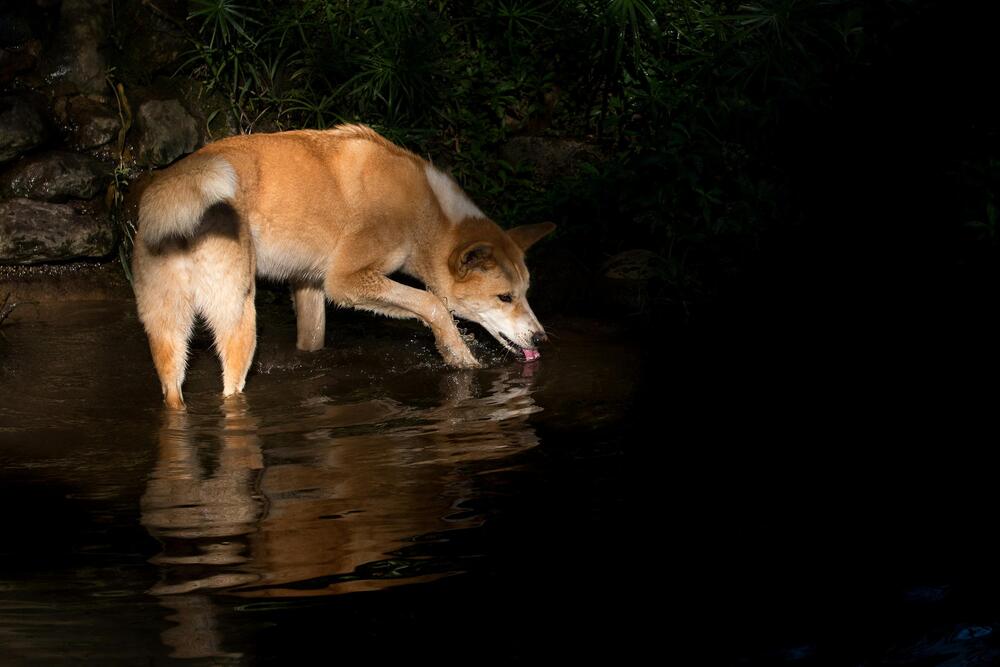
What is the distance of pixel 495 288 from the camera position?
606 centimetres

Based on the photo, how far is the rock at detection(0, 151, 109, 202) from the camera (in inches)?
284

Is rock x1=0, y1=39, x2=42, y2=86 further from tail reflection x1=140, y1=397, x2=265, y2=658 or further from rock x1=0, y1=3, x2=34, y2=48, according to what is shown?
tail reflection x1=140, y1=397, x2=265, y2=658

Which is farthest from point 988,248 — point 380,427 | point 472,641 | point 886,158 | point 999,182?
point 472,641

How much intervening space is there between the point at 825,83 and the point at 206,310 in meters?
4.25

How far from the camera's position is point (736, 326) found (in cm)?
638

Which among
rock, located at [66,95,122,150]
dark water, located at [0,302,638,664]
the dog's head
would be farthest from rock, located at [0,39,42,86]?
the dog's head

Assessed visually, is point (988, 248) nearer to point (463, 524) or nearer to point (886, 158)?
point (886, 158)

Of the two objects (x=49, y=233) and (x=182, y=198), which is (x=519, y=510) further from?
(x=49, y=233)

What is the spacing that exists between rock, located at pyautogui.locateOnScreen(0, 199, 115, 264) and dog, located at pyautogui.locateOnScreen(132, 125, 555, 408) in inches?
68.0

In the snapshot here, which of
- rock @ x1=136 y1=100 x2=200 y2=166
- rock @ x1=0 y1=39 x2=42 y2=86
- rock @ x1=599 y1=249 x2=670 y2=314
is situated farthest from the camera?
rock @ x1=136 y1=100 x2=200 y2=166

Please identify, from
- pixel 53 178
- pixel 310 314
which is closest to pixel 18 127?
pixel 53 178

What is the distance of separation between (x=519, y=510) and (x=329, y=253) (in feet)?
9.00

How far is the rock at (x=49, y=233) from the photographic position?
7027 mm

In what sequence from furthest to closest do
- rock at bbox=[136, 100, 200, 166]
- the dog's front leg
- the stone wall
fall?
rock at bbox=[136, 100, 200, 166] < the stone wall < the dog's front leg
